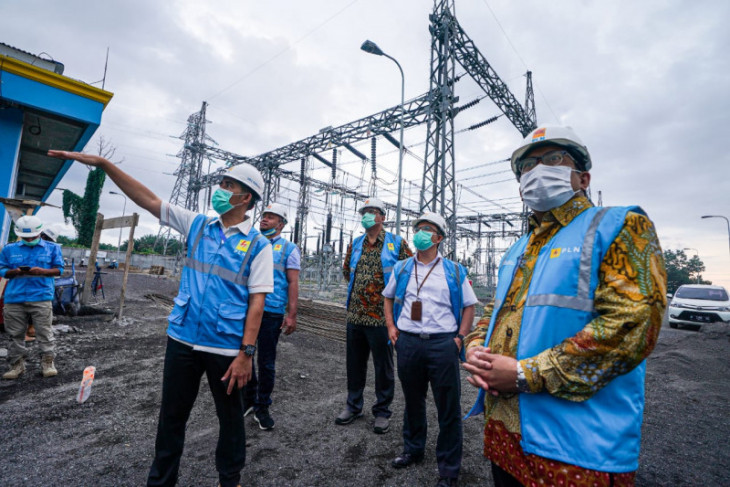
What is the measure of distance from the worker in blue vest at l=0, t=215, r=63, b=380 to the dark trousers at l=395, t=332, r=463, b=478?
4956 millimetres

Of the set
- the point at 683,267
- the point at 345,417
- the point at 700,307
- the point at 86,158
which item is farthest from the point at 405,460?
the point at 683,267

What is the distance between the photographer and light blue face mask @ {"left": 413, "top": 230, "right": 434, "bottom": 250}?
3.04m

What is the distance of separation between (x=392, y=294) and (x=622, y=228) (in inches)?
84.5

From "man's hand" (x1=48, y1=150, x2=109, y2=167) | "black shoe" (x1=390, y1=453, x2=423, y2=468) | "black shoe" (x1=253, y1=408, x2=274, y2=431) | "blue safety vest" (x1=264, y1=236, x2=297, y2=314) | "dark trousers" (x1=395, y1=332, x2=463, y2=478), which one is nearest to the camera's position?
"man's hand" (x1=48, y1=150, x2=109, y2=167)

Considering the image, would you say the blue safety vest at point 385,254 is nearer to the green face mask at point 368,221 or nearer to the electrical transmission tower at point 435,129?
the green face mask at point 368,221

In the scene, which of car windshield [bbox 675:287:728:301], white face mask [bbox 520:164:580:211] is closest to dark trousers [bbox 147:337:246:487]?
white face mask [bbox 520:164:580:211]

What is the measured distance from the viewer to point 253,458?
2.74 meters

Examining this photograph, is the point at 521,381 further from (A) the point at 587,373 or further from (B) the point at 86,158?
(B) the point at 86,158

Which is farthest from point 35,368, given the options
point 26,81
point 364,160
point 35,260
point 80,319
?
point 364,160

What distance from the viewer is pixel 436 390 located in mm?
2586

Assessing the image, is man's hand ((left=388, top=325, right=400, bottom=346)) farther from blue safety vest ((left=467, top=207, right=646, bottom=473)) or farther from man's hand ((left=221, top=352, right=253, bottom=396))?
blue safety vest ((left=467, top=207, right=646, bottom=473))

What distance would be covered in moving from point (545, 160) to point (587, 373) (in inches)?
34.6

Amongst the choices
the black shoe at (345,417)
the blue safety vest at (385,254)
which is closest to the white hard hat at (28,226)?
the blue safety vest at (385,254)

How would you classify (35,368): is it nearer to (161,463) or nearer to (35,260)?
(35,260)
